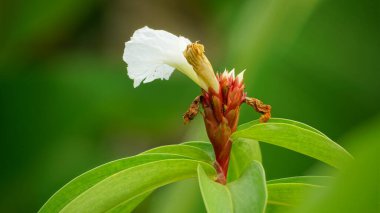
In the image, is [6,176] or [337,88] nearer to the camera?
[337,88]

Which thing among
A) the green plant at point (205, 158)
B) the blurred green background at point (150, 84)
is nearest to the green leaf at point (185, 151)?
the green plant at point (205, 158)

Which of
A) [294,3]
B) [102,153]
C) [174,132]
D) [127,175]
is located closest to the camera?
[127,175]

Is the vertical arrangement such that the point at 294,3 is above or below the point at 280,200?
above

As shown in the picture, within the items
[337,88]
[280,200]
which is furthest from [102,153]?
[280,200]

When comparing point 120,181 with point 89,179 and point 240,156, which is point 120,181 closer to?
point 89,179

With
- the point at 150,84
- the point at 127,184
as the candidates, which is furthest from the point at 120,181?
the point at 150,84

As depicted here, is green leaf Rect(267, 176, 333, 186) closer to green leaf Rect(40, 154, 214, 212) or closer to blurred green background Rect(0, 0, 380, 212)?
green leaf Rect(40, 154, 214, 212)

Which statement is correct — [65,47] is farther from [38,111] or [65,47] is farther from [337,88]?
[337,88]

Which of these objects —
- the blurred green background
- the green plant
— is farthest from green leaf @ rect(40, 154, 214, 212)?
the blurred green background
